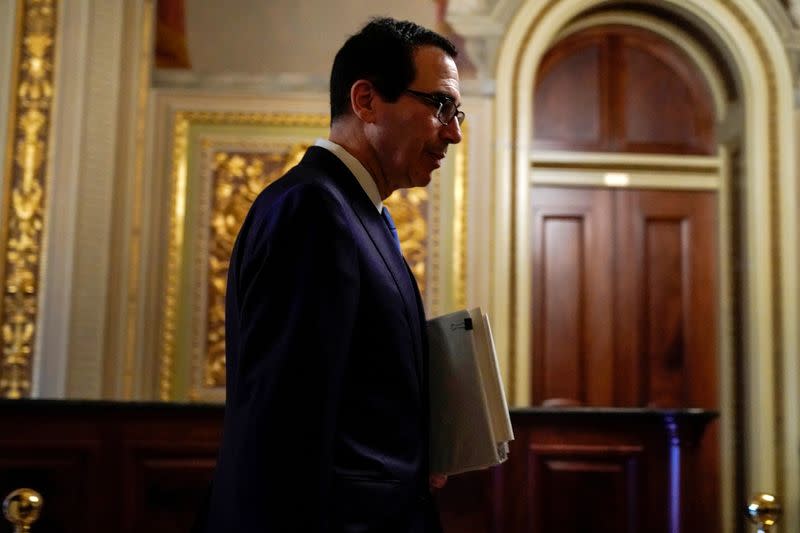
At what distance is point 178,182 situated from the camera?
5129mm

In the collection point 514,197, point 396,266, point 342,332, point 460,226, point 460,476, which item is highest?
point 514,197

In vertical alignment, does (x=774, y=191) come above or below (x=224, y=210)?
above

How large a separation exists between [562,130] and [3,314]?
324 cm

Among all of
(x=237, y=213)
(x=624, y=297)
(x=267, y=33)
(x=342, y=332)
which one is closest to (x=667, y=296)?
(x=624, y=297)

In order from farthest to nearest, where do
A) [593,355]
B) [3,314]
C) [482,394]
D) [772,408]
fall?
[593,355] → [772,408] → [3,314] → [482,394]

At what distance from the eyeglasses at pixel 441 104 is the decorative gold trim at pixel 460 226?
3.48 meters

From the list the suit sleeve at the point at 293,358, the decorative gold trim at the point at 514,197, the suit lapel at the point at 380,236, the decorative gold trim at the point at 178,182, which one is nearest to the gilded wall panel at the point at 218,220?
the decorative gold trim at the point at 178,182

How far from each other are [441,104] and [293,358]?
0.57 m

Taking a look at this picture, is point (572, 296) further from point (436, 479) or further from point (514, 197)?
point (436, 479)

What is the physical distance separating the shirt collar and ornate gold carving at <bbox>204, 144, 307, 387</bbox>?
353 centimetres

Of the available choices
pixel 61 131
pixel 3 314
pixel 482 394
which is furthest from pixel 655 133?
pixel 482 394

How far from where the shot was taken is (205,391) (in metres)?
5.02

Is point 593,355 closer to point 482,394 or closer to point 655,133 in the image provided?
point 655,133

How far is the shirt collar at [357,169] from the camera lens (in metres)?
1.60
